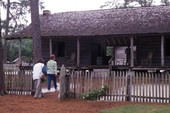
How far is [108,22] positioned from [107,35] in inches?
91.4

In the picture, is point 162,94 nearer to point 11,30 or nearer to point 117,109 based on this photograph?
point 117,109

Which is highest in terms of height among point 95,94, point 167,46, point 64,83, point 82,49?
point 167,46

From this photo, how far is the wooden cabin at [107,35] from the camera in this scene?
27.4m

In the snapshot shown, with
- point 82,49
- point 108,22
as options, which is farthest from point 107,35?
point 82,49

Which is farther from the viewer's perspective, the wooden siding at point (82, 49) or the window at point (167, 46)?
the wooden siding at point (82, 49)

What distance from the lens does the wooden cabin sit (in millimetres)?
27359

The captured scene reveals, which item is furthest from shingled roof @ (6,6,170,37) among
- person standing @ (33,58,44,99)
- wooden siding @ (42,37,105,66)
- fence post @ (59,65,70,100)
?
fence post @ (59,65,70,100)

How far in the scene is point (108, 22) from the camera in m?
29.9

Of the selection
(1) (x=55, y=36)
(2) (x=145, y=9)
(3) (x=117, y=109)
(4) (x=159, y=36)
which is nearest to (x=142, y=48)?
(4) (x=159, y=36)

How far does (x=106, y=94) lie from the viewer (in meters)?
14.2

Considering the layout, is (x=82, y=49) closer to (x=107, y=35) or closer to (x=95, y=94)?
(x=107, y=35)

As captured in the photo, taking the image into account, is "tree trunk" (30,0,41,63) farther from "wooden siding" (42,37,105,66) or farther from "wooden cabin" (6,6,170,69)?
"wooden siding" (42,37,105,66)

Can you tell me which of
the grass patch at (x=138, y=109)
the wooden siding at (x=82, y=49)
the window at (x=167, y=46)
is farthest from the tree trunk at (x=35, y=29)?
the window at (x=167, y=46)

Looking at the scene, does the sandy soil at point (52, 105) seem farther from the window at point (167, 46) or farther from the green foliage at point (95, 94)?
the window at point (167, 46)
